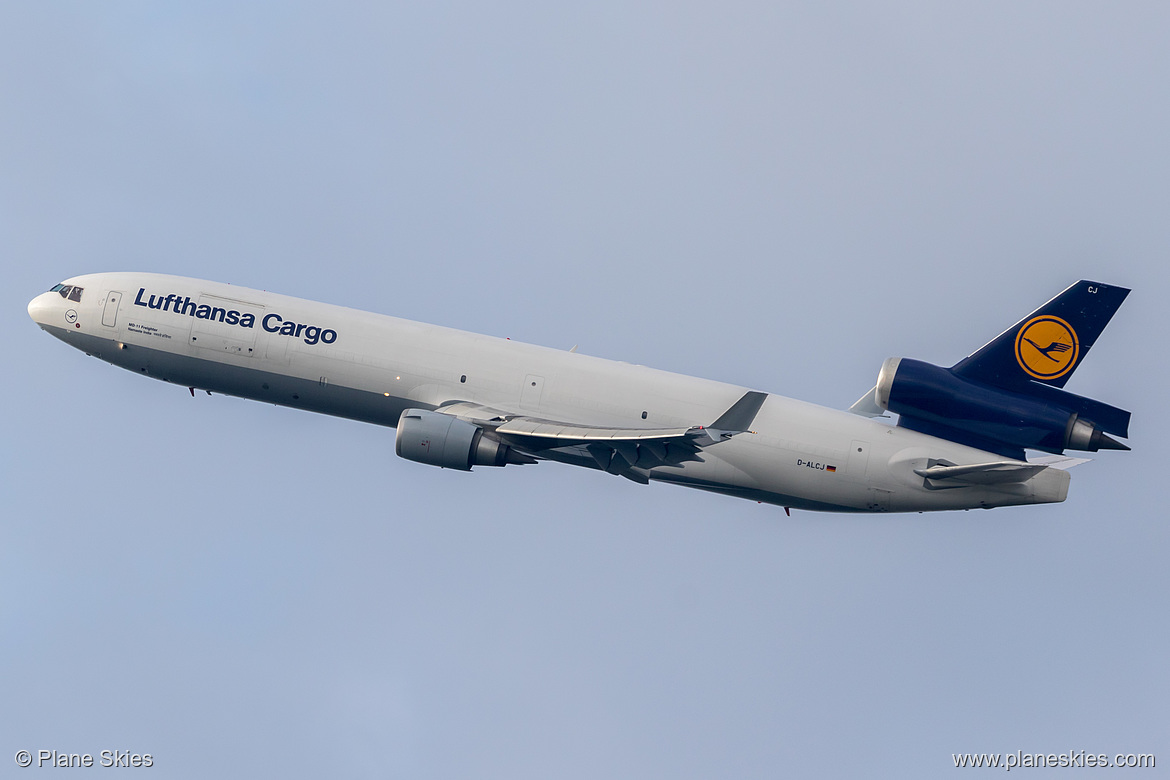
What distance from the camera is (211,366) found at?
180ft

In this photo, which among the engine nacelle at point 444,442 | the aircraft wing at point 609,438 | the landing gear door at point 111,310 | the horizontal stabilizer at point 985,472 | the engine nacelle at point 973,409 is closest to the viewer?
the aircraft wing at point 609,438

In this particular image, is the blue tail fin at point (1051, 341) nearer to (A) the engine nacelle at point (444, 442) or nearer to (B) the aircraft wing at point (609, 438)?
(B) the aircraft wing at point (609, 438)

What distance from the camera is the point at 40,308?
2264 inches

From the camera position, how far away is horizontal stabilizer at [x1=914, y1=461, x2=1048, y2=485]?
50.1 meters

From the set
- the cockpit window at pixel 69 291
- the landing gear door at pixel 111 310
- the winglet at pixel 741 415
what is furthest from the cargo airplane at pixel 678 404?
the winglet at pixel 741 415

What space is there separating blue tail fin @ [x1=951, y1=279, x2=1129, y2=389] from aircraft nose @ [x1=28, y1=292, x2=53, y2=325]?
3998 cm

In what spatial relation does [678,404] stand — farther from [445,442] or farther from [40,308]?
[40,308]

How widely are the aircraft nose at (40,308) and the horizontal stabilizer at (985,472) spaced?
126ft

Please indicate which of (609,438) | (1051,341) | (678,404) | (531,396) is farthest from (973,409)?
(531,396)

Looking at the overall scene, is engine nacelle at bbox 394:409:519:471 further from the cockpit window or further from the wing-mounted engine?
the cockpit window

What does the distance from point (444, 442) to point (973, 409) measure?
70.6 ft

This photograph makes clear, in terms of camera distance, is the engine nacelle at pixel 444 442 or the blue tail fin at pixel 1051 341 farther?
the blue tail fin at pixel 1051 341

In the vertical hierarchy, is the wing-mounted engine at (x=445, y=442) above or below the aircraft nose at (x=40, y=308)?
below

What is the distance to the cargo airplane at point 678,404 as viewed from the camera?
51.5 meters
